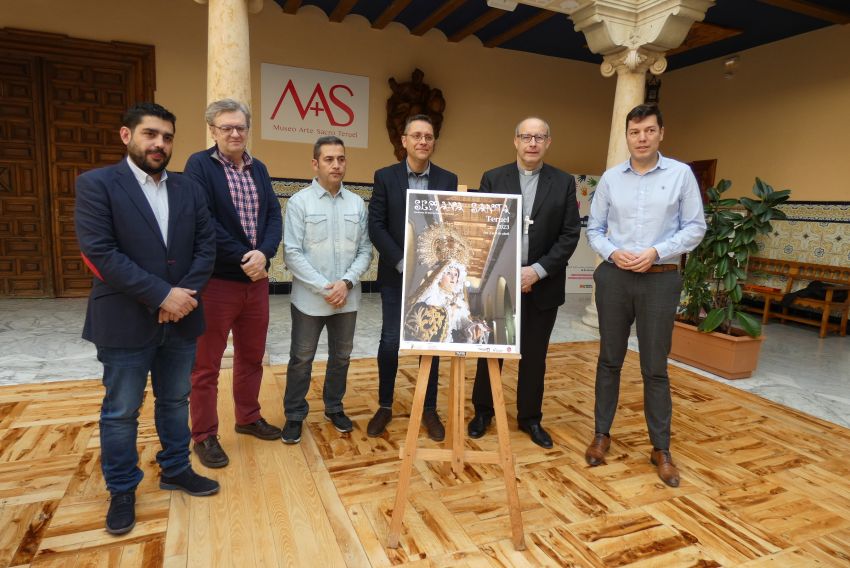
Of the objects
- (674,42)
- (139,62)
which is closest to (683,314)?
(674,42)

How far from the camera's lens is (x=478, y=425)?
288 centimetres

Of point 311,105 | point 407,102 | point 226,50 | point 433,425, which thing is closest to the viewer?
point 433,425

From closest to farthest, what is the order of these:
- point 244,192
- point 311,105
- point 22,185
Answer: point 244,192, point 22,185, point 311,105

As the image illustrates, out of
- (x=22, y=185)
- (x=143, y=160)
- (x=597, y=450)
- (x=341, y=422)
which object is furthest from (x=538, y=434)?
(x=22, y=185)

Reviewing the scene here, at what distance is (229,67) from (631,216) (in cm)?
272

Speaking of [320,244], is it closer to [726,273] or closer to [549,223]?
[549,223]

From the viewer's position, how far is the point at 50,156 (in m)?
5.72

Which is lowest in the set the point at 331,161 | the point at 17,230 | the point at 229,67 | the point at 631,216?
the point at 17,230

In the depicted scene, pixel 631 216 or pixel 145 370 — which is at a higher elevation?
pixel 631 216

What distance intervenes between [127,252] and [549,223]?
1.85 meters

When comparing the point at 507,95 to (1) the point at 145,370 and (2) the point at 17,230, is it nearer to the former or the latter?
(2) the point at 17,230

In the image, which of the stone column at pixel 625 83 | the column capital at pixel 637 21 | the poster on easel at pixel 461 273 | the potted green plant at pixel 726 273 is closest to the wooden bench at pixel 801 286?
the potted green plant at pixel 726 273

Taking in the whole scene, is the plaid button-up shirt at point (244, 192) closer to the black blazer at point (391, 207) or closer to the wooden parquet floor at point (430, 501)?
the black blazer at point (391, 207)

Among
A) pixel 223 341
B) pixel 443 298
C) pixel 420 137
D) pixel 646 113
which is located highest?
pixel 646 113
